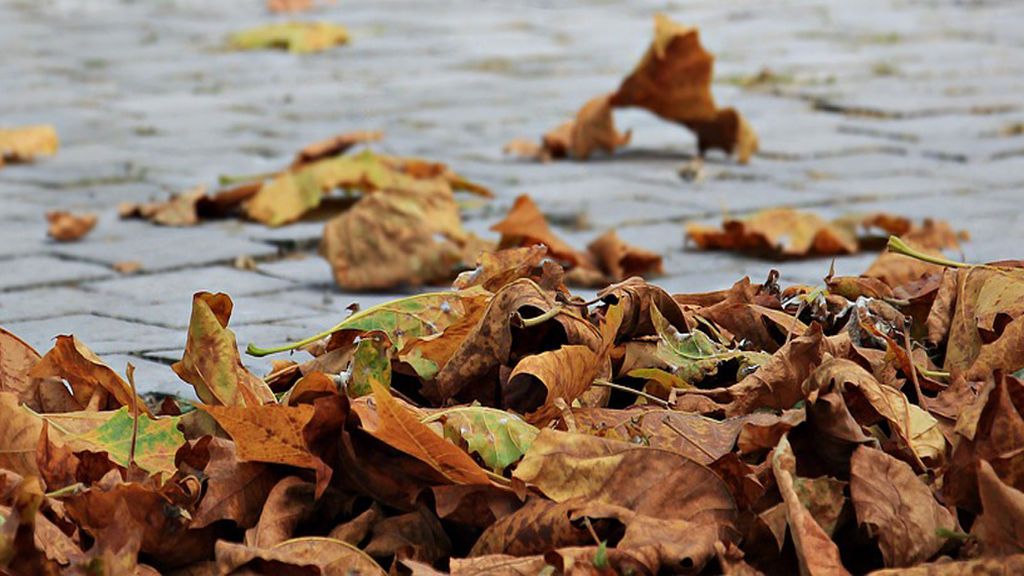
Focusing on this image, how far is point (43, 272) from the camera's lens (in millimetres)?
3590

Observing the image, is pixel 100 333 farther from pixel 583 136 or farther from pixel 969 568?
pixel 583 136

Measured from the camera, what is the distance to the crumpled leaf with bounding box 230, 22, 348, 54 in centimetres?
793

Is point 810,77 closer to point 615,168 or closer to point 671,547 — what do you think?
point 615,168

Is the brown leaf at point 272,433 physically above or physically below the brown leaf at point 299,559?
above

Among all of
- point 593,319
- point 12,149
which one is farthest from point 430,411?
point 12,149

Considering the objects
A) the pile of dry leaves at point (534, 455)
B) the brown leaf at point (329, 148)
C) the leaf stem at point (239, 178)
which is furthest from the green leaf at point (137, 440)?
the brown leaf at point (329, 148)

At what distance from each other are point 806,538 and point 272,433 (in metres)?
0.54

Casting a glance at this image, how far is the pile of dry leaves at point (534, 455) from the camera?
1622 mm

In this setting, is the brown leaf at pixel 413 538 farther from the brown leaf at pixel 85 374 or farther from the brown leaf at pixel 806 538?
the brown leaf at pixel 85 374

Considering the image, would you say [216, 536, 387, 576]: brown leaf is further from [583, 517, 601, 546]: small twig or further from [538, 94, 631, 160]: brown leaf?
Answer: [538, 94, 631, 160]: brown leaf

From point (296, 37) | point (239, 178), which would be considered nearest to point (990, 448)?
point (239, 178)

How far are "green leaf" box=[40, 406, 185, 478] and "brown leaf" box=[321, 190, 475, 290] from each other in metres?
1.47

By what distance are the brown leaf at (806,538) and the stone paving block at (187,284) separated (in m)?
1.90

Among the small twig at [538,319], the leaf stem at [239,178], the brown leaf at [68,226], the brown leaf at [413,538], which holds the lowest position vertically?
the leaf stem at [239,178]
